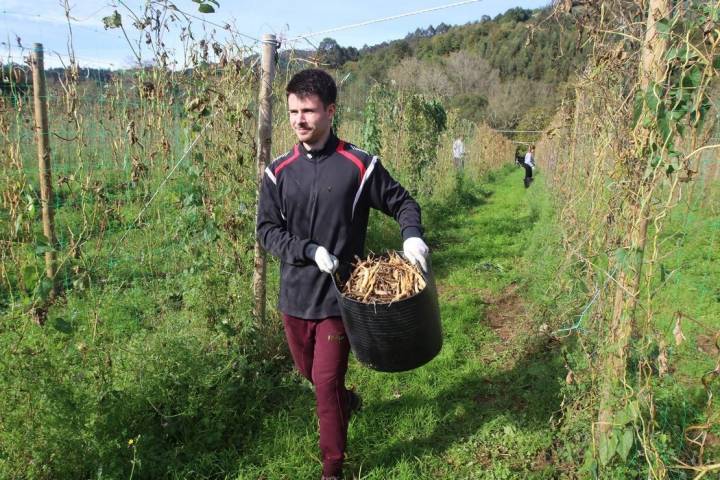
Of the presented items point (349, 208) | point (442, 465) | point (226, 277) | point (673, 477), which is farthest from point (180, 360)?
point (673, 477)

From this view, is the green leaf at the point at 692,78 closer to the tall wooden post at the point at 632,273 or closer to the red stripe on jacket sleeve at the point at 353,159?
the tall wooden post at the point at 632,273

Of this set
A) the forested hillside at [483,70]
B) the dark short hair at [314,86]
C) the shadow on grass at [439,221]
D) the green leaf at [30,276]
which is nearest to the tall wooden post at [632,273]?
the dark short hair at [314,86]

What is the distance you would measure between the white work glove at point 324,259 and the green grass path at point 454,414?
117 centimetres

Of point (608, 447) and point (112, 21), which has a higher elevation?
point (112, 21)

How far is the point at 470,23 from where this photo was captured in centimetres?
7194

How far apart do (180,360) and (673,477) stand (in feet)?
8.46

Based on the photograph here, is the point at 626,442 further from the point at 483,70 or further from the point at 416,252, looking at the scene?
the point at 483,70

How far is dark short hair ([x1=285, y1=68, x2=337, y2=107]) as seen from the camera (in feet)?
7.54

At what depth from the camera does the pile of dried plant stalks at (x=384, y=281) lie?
2.21 metres

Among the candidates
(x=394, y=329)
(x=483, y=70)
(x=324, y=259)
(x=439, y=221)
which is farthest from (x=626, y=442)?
(x=483, y=70)

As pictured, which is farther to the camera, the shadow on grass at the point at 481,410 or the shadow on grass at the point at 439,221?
the shadow on grass at the point at 439,221

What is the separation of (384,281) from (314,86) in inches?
38.4

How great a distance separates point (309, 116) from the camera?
234cm

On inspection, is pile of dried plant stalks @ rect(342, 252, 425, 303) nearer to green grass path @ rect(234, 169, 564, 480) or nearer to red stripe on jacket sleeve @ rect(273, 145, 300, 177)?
red stripe on jacket sleeve @ rect(273, 145, 300, 177)
